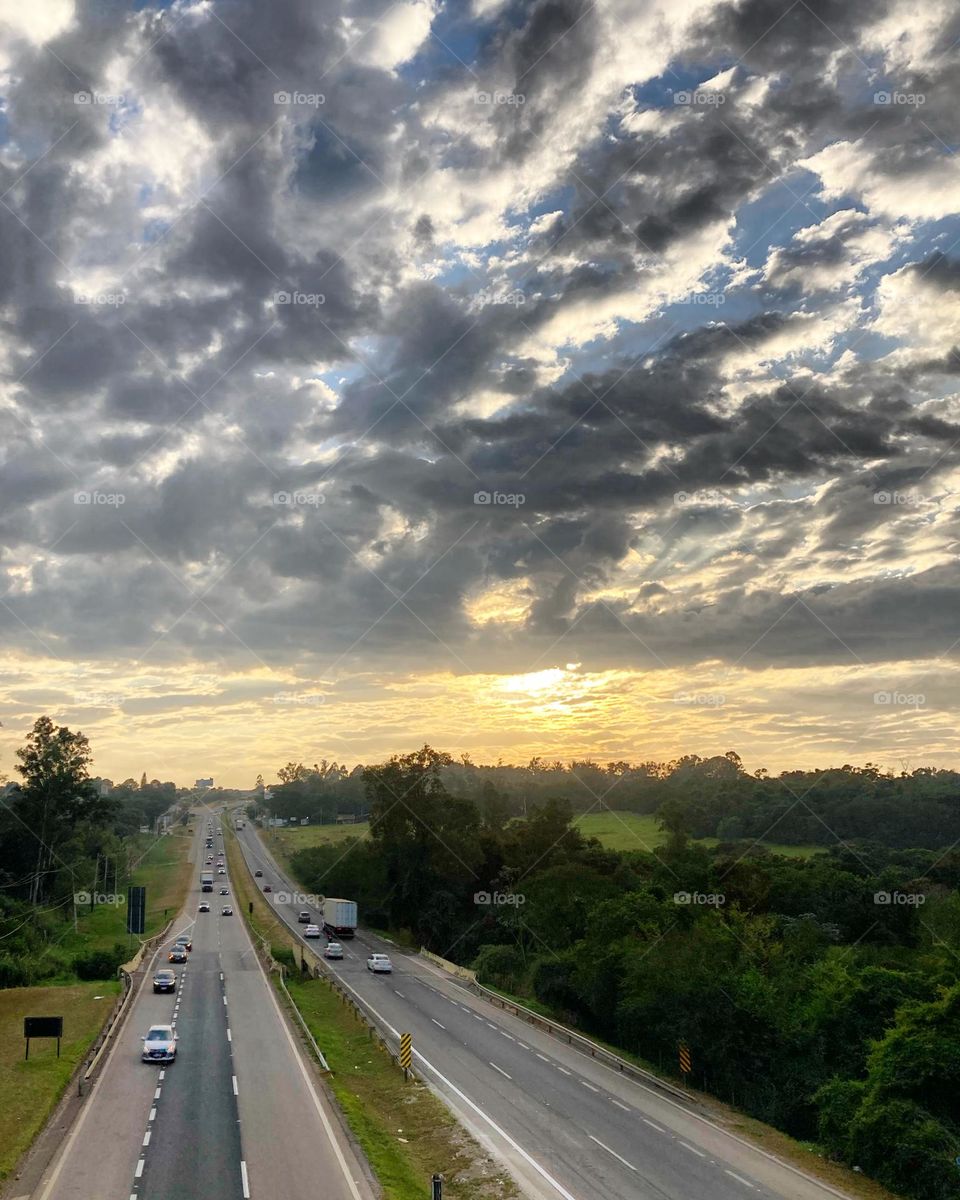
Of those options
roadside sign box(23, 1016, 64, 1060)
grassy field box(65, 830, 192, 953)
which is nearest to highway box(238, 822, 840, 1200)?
roadside sign box(23, 1016, 64, 1060)

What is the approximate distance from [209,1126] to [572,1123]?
13.5m

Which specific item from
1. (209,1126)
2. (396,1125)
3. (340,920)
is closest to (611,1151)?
(396,1125)

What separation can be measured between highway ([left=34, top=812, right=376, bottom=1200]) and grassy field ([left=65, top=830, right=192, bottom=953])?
46.0 meters

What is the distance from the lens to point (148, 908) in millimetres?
130625

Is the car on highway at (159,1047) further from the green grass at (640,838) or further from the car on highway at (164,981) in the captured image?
the green grass at (640,838)

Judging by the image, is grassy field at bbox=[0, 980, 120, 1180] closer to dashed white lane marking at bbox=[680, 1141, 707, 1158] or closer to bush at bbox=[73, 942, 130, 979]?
bush at bbox=[73, 942, 130, 979]

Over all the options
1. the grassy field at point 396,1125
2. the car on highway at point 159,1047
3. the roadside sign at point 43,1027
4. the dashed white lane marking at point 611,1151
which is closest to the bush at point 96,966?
the grassy field at point 396,1125

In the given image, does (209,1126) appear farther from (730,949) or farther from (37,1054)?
(730,949)

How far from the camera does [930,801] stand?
140125 millimetres

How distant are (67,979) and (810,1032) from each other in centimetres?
5293

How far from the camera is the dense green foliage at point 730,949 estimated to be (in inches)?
1438

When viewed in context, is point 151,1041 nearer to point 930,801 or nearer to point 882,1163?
point 882,1163

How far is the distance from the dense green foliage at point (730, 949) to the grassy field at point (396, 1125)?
602 inches

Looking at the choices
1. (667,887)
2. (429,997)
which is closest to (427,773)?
(667,887)
